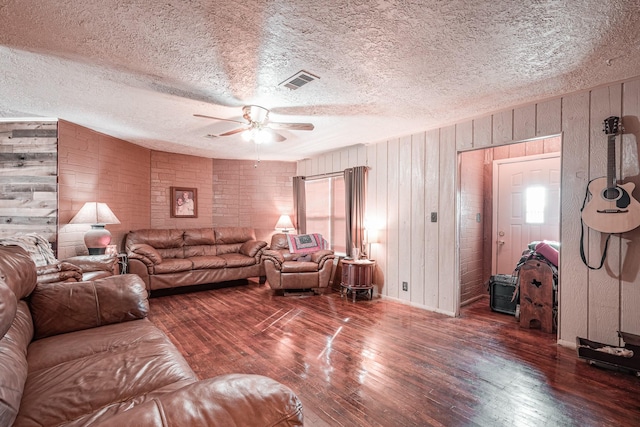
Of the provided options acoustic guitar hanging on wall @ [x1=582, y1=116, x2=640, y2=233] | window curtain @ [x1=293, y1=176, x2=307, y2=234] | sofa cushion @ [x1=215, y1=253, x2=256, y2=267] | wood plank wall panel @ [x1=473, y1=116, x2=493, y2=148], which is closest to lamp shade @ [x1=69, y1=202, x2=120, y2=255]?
sofa cushion @ [x1=215, y1=253, x2=256, y2=267]

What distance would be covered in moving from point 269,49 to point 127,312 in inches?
81.5

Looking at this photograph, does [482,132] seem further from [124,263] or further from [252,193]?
[124,263]

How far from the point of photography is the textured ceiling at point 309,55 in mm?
1643

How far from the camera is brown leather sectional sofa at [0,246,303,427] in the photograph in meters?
0.73

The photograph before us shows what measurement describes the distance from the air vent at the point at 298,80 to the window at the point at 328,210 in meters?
2.85

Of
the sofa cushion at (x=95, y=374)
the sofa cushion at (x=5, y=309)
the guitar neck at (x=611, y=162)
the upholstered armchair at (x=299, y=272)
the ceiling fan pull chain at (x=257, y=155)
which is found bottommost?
the upholstered armchair at (x=299, y=272)

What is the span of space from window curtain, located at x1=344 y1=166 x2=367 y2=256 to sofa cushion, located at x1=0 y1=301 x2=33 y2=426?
3.78 m

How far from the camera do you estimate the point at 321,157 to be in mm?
5605

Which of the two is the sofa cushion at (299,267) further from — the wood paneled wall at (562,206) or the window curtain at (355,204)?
the wood paneled wall at (562,206)

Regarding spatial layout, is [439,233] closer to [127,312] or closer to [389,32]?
[389,32]

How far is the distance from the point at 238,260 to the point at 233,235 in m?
0.73

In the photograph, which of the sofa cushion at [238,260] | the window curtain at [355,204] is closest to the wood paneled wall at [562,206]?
the window curtain at [355,204]

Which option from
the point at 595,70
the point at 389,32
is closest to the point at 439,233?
the point at 595,70

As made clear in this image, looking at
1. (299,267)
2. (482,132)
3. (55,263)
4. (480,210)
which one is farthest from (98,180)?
(480,210)
